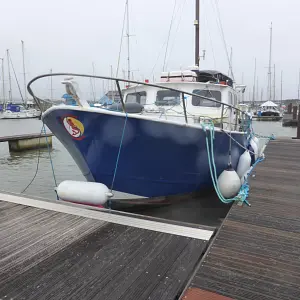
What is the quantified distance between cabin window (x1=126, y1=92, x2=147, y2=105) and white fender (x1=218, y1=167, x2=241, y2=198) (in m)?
2.95

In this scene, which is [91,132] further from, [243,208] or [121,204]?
[243,208]

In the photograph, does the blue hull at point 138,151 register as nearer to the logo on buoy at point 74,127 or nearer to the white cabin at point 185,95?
the logo on buoy at point 74,127

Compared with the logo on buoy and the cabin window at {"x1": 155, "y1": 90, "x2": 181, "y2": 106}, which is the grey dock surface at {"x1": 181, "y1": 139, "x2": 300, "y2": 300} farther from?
the cabin window at {"x1": 155, "y1": 90, "x2": 181, "y2": 106}

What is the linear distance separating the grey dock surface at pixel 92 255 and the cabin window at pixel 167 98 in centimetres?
392

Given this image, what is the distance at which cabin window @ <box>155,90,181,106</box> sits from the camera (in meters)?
7.39

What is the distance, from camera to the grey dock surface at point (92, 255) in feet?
8.41

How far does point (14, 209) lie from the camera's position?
4355 mm

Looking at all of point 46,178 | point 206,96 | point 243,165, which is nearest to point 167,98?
point 206,96

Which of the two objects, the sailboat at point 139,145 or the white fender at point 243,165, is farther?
the white fender at point 243,165

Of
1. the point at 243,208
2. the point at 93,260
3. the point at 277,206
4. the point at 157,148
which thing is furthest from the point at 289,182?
the point at 93,260

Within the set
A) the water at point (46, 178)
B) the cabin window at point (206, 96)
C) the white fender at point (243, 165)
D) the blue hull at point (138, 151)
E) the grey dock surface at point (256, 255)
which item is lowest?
the water at point (46, 178)

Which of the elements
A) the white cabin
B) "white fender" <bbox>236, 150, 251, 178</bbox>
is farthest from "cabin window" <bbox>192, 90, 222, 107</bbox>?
"white fender" <bbox>236, 150, 251, 178</bbox>

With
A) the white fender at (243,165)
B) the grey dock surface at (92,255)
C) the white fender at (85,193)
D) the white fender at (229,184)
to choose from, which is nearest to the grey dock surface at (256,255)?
the grey dock surface at (92,255)

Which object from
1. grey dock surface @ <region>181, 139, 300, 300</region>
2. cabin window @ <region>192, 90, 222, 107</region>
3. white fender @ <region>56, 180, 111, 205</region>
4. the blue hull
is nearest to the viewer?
grey dock surface @ <region>181, 139, 300, 300</region>
